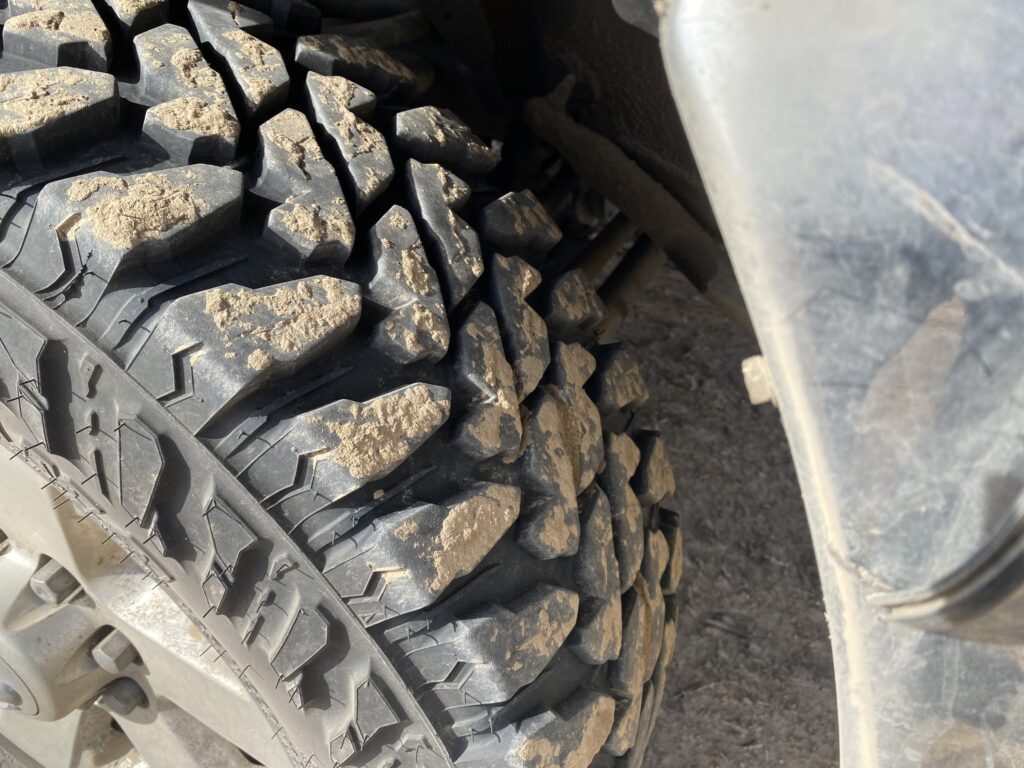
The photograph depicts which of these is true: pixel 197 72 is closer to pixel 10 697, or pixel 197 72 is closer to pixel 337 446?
pixel 337 446

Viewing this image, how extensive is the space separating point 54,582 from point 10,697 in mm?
192

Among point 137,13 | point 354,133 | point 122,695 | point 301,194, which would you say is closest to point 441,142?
point 354,133

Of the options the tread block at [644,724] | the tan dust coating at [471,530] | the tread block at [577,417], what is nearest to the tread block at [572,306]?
the tread block at [577,417]

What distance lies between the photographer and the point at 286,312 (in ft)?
2.68

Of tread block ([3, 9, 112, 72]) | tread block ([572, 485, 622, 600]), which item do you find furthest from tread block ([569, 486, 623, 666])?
tread block ([3, 9, 112, 72])

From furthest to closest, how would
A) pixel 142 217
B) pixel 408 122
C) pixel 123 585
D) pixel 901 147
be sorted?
pixel 123 585
pixel 408 122
pixel 142 217
pixel 901 147

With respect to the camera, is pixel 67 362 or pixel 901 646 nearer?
pixel 901 646

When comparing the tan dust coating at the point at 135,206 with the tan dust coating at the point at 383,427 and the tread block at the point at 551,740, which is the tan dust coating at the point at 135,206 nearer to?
the tan dust coating at the point at 383,427

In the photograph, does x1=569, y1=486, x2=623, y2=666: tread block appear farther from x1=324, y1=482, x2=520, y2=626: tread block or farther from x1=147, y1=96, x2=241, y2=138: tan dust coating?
→ x1=147, y1=96, x2=241, y2=138: tan dust coating

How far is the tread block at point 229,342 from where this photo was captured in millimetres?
791

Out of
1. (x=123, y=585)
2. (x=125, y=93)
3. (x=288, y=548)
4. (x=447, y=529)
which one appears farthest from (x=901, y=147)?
(x=123, y=585)

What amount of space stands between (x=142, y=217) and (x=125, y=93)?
18 centimetres

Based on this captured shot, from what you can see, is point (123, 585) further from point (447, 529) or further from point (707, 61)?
point (707, 61)

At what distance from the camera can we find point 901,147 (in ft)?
1.83
